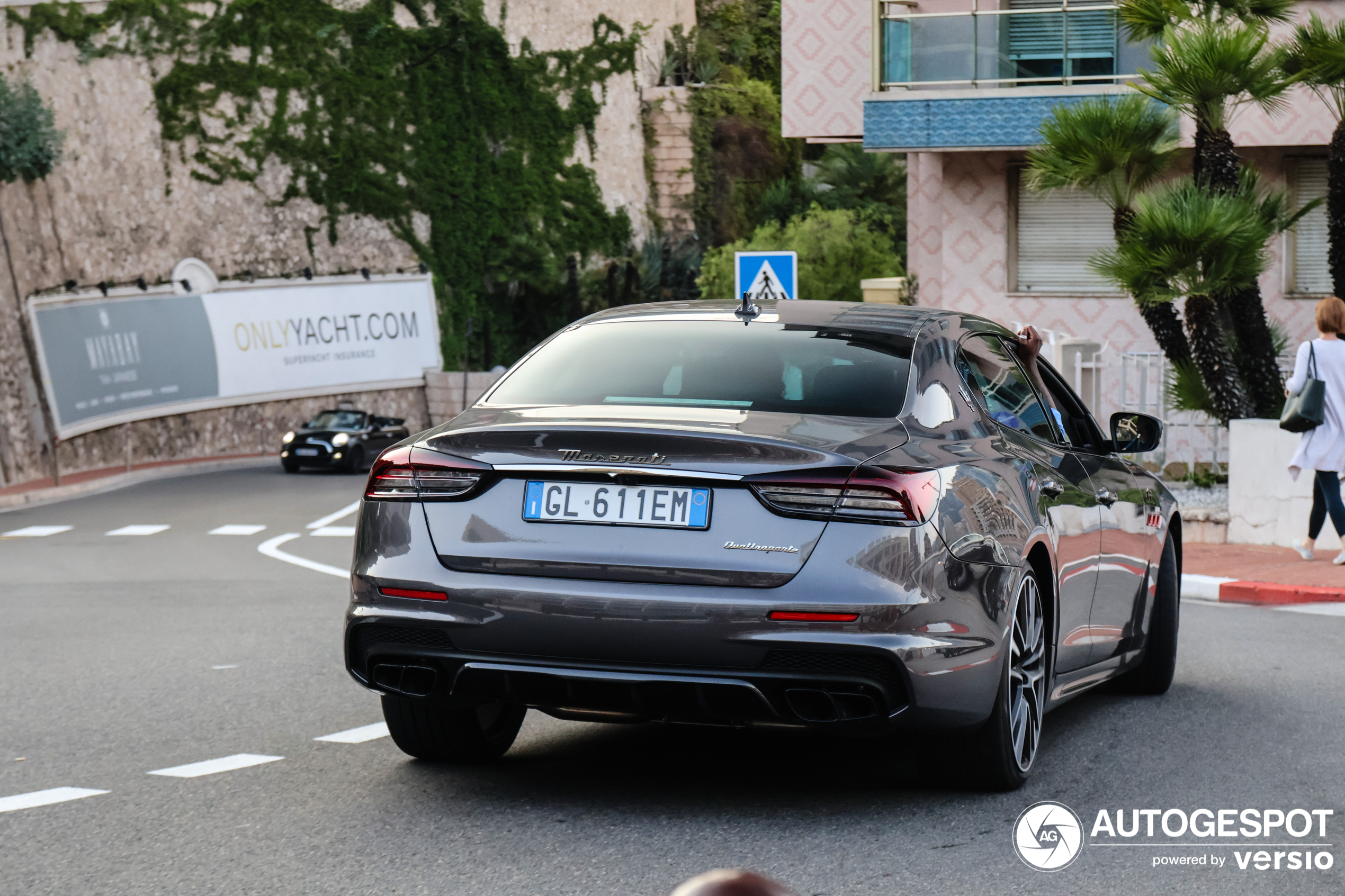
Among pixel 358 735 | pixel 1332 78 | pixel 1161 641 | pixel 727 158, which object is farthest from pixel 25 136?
pixel 1161 641

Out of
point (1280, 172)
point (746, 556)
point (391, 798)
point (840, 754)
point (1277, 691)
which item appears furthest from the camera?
point (1280, 172)

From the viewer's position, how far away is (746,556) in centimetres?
471

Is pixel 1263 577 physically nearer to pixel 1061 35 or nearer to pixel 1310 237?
pixel 1310 237

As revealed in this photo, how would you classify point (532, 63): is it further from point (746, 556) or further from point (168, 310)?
point (746, 556)

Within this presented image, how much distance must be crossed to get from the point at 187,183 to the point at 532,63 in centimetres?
1140

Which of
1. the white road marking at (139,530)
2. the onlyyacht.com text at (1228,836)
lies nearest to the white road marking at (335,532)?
the white road marking at (139,530)

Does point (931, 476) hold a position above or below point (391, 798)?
above

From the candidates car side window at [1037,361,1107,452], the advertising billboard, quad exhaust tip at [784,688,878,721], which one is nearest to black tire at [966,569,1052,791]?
quad exhaust tip at [784,688,878,721]

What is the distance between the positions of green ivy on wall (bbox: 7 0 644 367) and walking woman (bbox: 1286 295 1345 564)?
28082 millimetres

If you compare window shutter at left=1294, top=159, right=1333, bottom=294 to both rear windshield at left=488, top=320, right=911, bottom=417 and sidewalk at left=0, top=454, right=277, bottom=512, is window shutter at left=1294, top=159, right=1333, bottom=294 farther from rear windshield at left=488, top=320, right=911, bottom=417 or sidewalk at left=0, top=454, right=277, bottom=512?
sidewalk at left=0, top=454, right=277, bottom=512

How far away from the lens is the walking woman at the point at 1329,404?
39.4 ft

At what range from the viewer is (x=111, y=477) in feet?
102

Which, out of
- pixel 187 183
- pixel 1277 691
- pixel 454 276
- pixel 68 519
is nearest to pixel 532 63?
pixel 454 276

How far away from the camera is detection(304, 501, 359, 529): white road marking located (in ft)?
66.0
